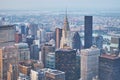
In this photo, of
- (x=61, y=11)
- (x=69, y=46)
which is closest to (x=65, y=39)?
(x=69, y=46)

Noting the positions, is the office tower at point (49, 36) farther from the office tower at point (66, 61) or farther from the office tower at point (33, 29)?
the office tower at point (66, 61)

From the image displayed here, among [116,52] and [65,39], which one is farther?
[65,39]

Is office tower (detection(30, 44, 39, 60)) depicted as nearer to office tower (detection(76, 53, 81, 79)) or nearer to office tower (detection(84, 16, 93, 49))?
office tower (detection(76, 53, 81, 79))

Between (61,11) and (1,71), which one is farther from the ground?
(61,11)

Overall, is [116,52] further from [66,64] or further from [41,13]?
Answer: [41,13]

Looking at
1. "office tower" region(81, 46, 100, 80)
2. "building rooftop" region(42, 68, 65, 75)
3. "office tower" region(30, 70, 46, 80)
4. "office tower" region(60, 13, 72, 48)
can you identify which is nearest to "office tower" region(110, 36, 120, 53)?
"office tower" region(81, 46, 100, 80)

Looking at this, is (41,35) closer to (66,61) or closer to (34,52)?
(34,52)

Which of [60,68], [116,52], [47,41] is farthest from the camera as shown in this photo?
[47,41]
